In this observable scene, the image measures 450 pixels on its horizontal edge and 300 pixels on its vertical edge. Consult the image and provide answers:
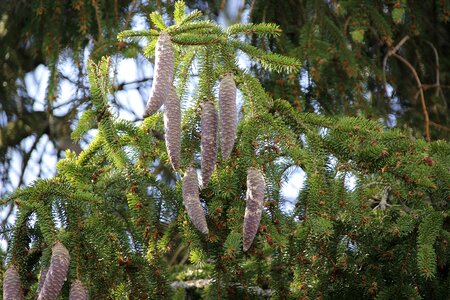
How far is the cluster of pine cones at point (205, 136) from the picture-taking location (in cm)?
218

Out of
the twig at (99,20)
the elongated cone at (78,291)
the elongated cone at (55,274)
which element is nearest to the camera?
the elongated cone at (55,274)

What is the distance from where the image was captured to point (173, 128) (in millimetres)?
2223

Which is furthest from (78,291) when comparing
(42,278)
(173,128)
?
(173,128)

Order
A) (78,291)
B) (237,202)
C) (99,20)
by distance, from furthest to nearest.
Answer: (99,20) → (237,202) → (78,291)

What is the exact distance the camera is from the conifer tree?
2.40 metres

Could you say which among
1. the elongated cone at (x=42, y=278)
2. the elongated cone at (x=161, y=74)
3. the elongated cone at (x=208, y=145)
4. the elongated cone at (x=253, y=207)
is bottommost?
the elongated cone at (x=42, y=278)

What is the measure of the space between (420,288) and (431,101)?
259 cm

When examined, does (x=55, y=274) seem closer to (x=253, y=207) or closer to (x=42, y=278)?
(x=42, y=278)

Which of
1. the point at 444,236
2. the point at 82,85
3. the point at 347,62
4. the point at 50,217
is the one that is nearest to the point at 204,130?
the point at 50,217

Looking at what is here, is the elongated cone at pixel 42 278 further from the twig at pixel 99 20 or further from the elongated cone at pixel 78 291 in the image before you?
the twig at pixel 99 20

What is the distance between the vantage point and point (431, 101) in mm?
5141

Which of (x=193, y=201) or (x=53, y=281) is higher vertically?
(x=193, y=201)

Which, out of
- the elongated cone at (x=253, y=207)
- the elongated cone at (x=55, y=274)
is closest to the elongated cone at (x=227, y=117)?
the elongated cone at (x=253, y=207)

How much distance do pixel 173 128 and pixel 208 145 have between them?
0.10m
